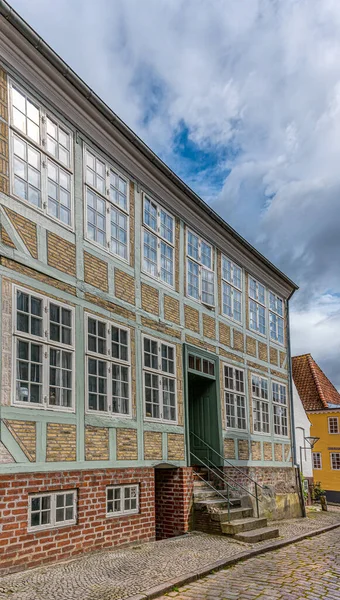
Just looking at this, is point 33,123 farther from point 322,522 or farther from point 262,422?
point 322,522

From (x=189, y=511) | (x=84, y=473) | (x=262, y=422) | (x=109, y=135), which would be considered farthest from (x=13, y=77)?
(x=262, y=422)

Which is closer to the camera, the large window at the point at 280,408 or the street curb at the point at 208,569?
the street curb at the point at 208,569

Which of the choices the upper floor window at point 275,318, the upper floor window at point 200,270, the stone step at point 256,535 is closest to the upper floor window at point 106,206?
the upper floor window at point 200,270

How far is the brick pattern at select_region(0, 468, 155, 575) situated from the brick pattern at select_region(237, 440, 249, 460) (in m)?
4.77

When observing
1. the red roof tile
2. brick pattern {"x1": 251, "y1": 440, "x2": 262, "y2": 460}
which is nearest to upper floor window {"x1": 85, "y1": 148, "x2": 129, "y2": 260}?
brick pattern {"x1": 251, "y1": 440, "x2": 262, "y2": 460}

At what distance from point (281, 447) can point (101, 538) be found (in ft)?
33.0

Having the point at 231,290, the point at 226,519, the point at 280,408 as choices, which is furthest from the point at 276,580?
the point at 280,408

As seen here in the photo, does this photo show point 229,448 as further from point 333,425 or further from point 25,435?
point 333,425

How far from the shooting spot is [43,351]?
360 inches

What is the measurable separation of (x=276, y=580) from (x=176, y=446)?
4548 millimetres

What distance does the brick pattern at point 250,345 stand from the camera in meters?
17.3

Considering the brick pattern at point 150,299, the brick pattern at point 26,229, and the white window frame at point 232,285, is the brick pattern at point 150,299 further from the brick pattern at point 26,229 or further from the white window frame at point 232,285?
the white window frame at point 232,285

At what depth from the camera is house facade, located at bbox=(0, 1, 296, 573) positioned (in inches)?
344

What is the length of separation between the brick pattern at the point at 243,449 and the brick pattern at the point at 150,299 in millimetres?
5275
